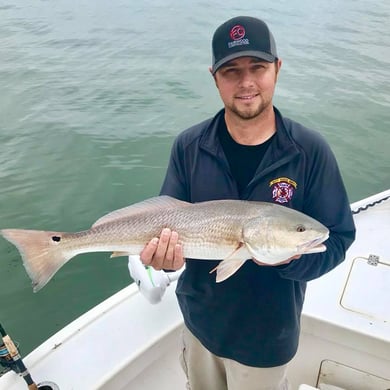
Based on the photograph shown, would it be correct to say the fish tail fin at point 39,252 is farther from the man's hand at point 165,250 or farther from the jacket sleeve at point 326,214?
the jacket sleeve at point 326,214

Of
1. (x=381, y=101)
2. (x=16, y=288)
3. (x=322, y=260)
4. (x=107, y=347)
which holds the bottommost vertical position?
(x=381, y=101)

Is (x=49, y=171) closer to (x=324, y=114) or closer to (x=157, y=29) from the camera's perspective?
(x=324, y=114)

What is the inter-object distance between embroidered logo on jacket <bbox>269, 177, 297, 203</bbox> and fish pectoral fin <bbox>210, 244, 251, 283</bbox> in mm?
315

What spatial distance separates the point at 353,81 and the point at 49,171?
29.7 feet

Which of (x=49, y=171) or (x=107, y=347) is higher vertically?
(x=107, y=347)

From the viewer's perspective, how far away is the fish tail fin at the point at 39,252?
7.45 feet

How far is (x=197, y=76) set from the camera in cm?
1235

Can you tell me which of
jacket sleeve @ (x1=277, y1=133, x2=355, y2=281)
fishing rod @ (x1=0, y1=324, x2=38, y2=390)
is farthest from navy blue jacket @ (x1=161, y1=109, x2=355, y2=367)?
fishing rod @ (x1=0, y1=324, x2=38, y2=390)

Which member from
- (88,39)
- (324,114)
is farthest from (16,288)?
(88,39)

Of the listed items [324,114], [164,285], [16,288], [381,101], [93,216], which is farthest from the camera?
[381,101]

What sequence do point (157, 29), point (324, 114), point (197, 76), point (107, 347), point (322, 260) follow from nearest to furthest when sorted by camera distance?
A: point (322, 260)
point (107, 347)
point (324, 114)
point (197, 76)
point (157, 29)

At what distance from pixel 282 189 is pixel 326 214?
0.25 metres

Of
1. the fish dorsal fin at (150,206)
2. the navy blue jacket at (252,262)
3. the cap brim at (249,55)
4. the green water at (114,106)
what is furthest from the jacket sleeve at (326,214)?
the green water at (114,106)

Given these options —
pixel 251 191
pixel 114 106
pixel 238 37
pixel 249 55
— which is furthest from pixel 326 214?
pixel 114 106
